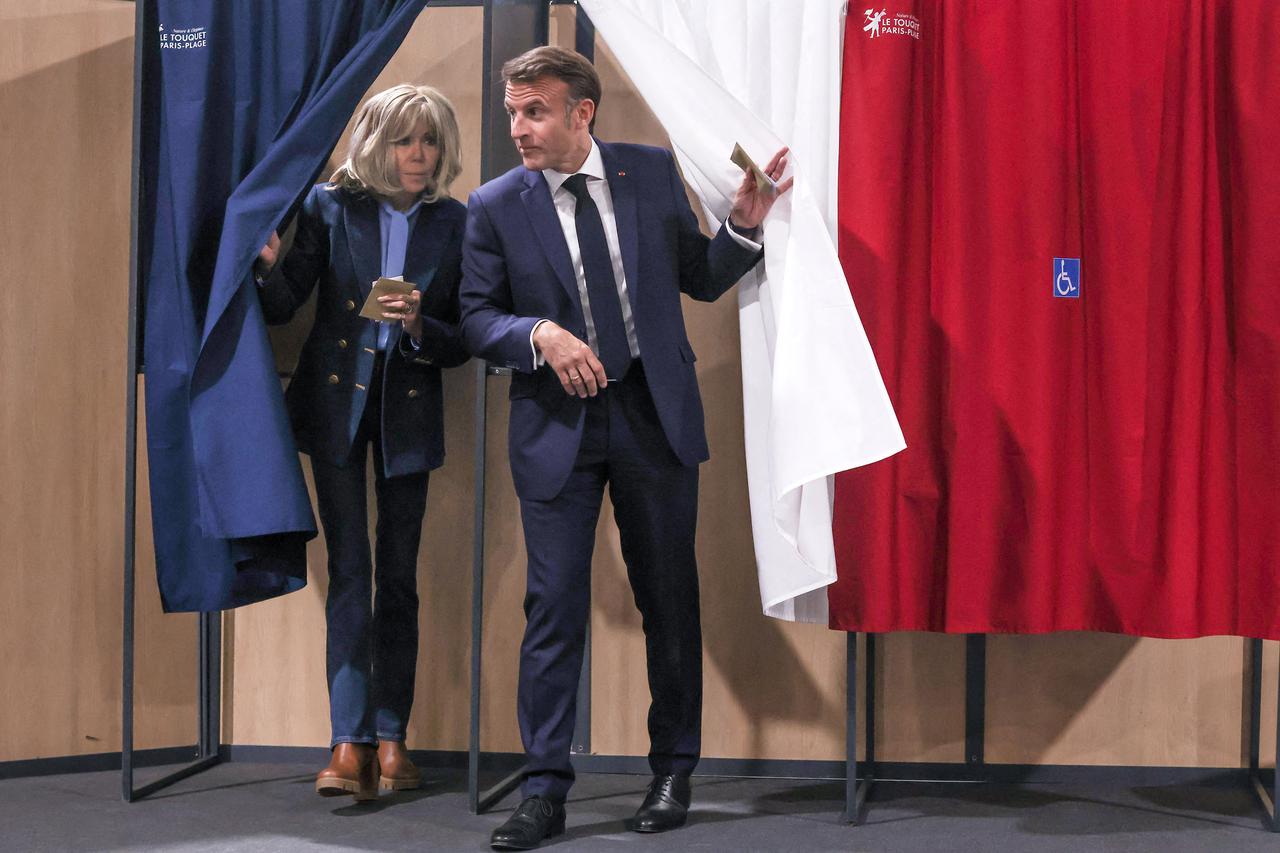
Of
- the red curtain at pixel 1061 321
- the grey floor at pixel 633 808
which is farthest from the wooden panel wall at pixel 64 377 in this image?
the red curtain at pixel 1061 321

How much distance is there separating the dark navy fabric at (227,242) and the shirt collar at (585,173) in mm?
511

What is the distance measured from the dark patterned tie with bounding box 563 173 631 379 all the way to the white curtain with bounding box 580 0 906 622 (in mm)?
251

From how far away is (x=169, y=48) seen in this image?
2998 millimetres

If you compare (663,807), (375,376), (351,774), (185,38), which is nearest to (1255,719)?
(663,807)

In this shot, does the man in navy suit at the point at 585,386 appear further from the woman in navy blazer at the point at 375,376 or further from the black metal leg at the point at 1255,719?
the black metal leg at the point at 1255,719

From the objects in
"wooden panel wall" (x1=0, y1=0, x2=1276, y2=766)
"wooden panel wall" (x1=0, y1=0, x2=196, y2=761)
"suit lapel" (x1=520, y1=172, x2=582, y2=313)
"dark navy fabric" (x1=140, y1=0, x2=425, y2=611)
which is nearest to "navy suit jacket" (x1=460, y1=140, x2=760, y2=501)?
"suit lapel" (x1=520, y1=172, x2=582, y2=313)

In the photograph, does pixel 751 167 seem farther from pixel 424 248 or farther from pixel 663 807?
pixel 663 807

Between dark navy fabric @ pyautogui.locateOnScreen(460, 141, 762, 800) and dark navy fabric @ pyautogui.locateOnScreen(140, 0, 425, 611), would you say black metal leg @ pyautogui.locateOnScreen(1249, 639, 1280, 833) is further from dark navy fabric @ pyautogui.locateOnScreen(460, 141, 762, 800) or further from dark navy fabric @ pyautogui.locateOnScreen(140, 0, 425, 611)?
dark navy fabric @ pyautogui.locateOnScreen(140, 0, 425, 611)

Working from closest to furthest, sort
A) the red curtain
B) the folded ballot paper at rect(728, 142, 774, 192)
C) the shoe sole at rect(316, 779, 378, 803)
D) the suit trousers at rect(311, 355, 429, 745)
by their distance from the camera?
the folded ballot paper at rect(728, 142, 774, 192) → the red curtain → the shoe sole at rect(316, 779, 378, 803) → the suit trousers at rect(311, 355, 429, 745)

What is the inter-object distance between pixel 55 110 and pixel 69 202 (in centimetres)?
25

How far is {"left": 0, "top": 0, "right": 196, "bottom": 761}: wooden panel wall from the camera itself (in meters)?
3.36

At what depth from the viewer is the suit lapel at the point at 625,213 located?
278 cm

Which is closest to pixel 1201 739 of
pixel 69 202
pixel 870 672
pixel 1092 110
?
→ pixel 870 672

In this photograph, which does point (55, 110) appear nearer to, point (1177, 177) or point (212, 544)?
point (212, 544)
